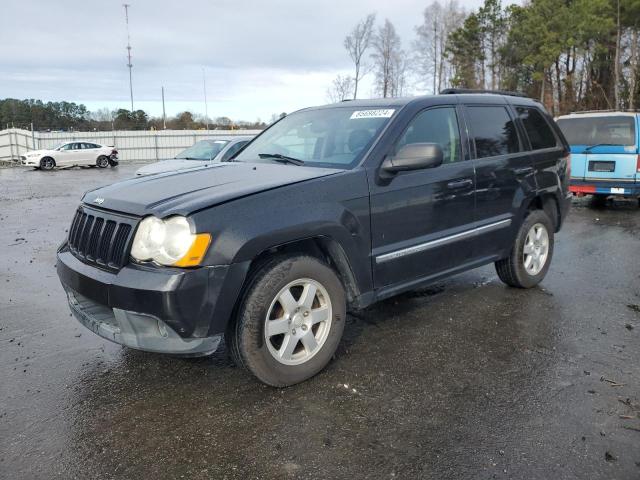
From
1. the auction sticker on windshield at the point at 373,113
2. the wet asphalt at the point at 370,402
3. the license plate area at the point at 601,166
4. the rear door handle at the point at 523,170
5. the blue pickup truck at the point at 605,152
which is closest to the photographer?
the wet asphalt at the point at 370,402

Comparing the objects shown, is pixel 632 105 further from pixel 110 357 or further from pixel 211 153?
pixel 110 357

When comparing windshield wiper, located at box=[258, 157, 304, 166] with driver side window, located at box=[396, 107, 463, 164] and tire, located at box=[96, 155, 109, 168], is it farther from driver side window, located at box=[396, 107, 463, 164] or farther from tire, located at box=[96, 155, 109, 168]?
tire, located at box=[96, 155, 109, 168]

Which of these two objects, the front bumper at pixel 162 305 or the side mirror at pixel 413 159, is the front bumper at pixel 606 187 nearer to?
the side mirror at pixel 413 159

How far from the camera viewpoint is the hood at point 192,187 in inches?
123

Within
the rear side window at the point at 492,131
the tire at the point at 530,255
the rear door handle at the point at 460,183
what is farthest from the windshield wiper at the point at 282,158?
the tire at the point at 530,255

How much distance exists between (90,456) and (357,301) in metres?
1.90

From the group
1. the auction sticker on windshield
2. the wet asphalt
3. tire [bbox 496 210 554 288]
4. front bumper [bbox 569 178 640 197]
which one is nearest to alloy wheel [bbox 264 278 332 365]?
the wet asphalt

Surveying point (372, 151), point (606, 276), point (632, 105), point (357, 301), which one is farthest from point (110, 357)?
point (632, 105)

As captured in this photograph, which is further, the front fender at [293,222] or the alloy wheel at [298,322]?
the alloy wheel at [298,322]

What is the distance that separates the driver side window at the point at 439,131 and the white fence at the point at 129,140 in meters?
30.2

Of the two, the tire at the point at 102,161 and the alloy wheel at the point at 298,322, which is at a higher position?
the tire at the point at 102,161

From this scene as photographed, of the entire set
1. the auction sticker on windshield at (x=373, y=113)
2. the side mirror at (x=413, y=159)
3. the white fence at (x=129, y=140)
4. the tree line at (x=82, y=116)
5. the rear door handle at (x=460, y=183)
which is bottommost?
the rear door handle at (x=460, y=183)

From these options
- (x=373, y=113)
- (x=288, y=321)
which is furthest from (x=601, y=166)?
(x=288, y=321)

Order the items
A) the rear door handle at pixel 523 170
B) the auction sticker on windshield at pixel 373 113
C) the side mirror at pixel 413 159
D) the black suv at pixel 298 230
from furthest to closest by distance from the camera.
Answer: the rear door handle at pixel 523 170 < the auction sticker on windshield at pixel 373 113 < the side mirror at pixel 413 159 < the black suv at pixel 298 230
